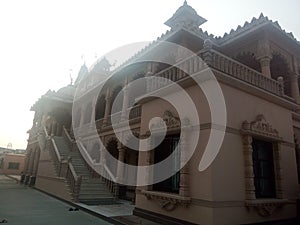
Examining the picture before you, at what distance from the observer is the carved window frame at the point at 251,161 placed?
6.20 metres

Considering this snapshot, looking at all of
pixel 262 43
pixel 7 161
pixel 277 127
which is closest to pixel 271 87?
pixel 277 127

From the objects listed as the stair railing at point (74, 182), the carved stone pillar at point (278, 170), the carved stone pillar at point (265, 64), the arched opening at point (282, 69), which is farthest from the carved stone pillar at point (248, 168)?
the stair railing at point (74, 182)

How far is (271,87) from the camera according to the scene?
7961 millimetres

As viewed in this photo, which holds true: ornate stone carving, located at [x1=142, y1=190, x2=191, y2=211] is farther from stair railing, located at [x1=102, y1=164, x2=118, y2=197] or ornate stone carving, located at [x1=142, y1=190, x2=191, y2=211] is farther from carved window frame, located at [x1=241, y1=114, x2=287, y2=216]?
stair railing, located at [x1=102, y1=164, x2=118, y2=197]

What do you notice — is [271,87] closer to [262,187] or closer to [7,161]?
[262,187]

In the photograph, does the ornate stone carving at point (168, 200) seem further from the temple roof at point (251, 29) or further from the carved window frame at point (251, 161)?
the temple roof at point (251, 29)

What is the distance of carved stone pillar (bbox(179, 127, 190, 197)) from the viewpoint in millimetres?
6188

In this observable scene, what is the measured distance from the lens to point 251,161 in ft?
21.0

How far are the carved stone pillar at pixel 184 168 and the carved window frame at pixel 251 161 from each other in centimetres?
152

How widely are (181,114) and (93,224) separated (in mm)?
4311

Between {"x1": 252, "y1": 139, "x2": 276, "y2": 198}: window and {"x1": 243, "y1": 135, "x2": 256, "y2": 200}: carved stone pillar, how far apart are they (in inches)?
26.7

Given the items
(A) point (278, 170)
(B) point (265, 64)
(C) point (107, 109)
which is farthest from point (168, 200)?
(C) point (107, 109)

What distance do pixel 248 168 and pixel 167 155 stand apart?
7.73 ft

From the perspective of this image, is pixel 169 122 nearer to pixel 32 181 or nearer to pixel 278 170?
pixel 278 170
